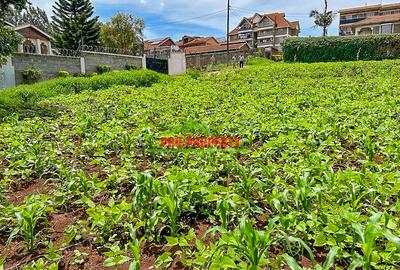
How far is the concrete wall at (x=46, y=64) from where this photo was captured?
16.5 meters

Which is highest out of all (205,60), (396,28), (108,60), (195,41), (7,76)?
(195,41)

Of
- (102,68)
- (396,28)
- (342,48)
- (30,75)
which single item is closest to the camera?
(30,75)

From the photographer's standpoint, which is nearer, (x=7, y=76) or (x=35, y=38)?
(x=7, y=76)

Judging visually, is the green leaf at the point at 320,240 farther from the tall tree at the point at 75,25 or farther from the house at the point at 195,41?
the house at the point at 195,41

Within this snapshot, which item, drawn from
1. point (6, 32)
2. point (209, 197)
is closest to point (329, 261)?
point (209, 197)

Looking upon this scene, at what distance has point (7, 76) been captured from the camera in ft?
50.1

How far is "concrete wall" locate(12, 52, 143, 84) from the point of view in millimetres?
16656

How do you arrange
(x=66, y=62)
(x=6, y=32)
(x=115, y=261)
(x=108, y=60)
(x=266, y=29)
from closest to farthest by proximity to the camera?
(x=115, y=261) < (x=6, y=32) < (x=66, y=62) < (x=108, y=60) < (x=266, y=29)

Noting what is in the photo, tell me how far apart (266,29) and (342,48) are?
35.9 m

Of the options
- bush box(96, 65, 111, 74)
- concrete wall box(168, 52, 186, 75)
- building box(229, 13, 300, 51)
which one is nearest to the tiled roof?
building box(229, 13, 300, 51)

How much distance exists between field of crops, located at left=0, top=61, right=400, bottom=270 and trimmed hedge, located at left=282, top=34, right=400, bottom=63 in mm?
21309

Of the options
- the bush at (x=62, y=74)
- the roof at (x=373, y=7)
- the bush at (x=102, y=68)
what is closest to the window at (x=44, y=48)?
the bush at (x=102, y=68)

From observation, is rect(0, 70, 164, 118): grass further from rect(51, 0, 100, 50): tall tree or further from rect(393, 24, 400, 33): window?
rect(393, 24, 400, 33): window

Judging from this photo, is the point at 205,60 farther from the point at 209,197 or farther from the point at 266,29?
the point at 209,197
